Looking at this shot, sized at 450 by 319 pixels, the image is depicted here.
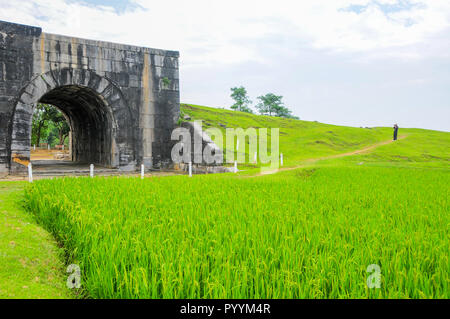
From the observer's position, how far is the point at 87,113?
1769 centimetres

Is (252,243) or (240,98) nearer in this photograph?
(252,243)

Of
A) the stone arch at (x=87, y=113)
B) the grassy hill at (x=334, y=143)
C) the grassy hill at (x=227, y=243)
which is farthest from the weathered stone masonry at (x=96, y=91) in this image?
the grassy hill at (x=227, y=243)

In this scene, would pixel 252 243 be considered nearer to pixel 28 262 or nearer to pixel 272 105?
pixel 28 262

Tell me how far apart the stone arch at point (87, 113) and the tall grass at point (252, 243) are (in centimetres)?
700

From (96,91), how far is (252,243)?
12.6m

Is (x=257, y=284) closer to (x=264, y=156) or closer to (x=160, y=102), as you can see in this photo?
(x=160, y=102)

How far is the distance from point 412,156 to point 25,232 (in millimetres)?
25001

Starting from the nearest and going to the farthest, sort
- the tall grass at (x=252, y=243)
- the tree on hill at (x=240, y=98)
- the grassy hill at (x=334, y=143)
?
the tall grass at (x=252, y=243) < the grassy hill at (x=334, y=143) < the tree on hill at (x=240, y=98)

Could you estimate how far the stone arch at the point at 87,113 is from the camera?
13.0 metres

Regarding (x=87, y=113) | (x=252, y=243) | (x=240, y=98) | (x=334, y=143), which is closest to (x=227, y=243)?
(x=252, y=243)

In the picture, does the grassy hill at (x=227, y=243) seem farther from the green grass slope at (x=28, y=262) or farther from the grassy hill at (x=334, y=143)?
the grassy hill at (x=334, y=143)

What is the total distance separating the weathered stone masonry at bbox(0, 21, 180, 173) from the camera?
42.1 feet

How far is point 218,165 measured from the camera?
1440 cm

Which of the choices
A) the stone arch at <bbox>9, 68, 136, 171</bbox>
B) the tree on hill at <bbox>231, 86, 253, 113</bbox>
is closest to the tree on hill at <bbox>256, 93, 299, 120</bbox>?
the tree on hill at <bbox>231, 86, 253, 113</bbox>
